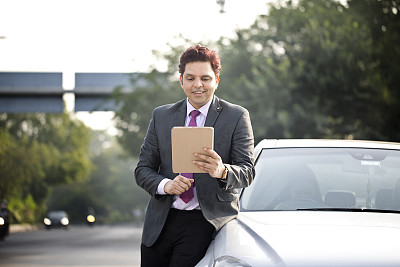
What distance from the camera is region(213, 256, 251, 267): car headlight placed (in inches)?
147

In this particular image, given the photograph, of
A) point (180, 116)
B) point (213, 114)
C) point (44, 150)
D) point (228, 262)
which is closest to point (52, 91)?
point (44, 150)

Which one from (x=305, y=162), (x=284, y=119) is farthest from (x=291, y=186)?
(x=284, y=119)

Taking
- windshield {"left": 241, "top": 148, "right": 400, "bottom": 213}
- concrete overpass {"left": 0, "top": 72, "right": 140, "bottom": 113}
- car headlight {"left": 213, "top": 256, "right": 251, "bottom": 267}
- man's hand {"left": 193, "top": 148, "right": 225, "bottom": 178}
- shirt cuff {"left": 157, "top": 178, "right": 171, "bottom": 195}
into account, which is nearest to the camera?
car headlight {"left": 213, "top": 256, "right": 251, "bottom": 267}

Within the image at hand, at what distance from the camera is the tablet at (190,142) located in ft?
13.0

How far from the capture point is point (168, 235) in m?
4.43

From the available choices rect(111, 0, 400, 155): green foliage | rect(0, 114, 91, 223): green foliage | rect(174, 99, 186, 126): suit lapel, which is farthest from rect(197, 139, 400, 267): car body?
rect(0, 114, 91, 223): green foliage

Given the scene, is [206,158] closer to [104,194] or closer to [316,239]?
[316,239]

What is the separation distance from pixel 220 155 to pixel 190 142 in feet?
1.51

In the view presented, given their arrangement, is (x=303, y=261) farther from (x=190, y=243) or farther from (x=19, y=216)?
(x=19, y=216)

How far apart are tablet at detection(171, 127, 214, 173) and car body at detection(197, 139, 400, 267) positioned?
0.45 metres

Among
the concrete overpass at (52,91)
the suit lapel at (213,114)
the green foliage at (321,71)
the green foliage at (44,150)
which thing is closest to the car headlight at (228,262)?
the suit lapel at (213,114)

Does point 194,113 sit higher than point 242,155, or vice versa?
point 194,113

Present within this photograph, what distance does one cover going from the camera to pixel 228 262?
3.83m

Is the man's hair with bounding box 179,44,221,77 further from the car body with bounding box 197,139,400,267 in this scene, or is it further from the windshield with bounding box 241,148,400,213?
the windshield with bounding box 241,148,400,213
